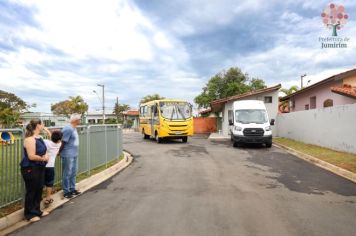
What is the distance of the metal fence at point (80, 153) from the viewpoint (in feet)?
19.9

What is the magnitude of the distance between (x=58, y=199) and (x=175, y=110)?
55.6 ft

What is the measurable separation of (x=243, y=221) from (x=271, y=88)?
2549 cm

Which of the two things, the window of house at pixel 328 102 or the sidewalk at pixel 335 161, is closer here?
the sidewalk at pixel 335 161

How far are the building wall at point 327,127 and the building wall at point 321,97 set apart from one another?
232 centimetres

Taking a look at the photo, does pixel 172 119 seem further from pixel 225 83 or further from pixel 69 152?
pixel 225 83

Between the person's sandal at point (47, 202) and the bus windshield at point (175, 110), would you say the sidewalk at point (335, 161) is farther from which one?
the bus windshield at point (175, 110)

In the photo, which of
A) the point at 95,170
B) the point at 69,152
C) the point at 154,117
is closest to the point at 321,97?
the point at 154,117

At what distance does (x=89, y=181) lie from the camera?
9406mm

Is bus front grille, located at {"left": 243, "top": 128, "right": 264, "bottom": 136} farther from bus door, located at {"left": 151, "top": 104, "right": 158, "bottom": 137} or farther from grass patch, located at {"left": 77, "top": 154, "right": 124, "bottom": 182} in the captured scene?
grass patch, located at {"left": 77, "top": 154, "right": 124, "bottom": 182}

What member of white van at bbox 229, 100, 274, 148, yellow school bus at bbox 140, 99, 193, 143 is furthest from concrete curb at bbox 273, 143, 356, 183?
yellow school bus at bbox 140, 99, 193, 143

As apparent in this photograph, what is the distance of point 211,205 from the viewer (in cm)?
682

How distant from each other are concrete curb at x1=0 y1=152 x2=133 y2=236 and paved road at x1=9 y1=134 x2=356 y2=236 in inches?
9.0

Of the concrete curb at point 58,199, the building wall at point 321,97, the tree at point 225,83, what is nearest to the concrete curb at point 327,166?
the building wall at point 321,97

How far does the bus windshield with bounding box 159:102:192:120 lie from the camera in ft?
78.0
